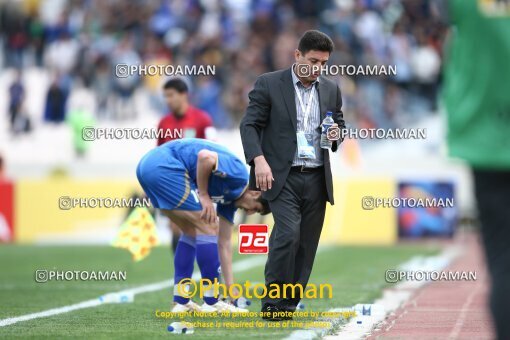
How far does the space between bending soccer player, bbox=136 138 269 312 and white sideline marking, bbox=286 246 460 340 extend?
113 cm

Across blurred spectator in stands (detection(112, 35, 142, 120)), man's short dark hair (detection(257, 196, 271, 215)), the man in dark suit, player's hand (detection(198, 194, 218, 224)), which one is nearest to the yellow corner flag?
man's short dark hair (detection(257, 196, 271, 215))

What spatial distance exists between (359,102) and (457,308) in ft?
52.9

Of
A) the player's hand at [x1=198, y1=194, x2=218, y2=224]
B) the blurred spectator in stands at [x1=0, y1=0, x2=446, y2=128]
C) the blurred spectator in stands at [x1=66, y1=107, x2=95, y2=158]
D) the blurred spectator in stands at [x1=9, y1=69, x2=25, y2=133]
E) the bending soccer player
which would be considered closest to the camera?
the player's hand at [x1=198, y1=194, x2=218, y2=224]

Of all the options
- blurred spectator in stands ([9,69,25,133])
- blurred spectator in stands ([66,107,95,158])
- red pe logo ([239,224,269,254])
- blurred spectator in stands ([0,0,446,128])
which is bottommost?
red pe logo ([239,224,269,254])

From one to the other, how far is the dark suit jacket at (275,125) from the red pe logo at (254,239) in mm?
467

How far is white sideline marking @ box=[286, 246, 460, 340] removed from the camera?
818 centimetres

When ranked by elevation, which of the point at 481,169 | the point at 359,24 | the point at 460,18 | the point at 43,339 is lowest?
the point at 43,339

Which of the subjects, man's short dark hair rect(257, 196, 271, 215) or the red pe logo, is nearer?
the red pe logo

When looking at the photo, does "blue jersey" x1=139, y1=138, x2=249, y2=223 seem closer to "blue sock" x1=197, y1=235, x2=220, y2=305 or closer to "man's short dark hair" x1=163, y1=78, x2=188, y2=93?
"blue sock" x1=197, y1=235, x2=220, y2=305

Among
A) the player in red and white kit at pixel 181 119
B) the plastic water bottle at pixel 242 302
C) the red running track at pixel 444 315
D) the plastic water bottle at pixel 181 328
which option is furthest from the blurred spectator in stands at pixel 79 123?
the plastic water bottle at pixel 181 328

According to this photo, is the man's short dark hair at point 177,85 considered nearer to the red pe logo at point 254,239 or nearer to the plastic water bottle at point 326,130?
the red pe logo at point 254,239

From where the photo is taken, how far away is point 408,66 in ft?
88.7

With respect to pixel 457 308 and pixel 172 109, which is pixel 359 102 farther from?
pixel 457 308

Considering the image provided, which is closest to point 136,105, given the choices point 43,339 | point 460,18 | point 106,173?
→ point 106,173
